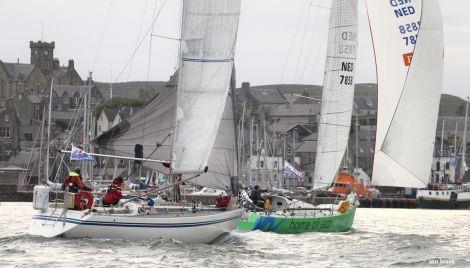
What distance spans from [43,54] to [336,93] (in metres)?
160

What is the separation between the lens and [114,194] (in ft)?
101

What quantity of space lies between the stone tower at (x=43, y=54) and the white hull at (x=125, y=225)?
167 metres

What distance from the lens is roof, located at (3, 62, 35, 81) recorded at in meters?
179

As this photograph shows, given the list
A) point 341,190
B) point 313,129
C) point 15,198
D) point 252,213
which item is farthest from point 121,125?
point 313,129

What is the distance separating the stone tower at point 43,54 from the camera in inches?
7707

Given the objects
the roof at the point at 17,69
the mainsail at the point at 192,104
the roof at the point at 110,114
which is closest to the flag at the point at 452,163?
the roof at the point at 110,114

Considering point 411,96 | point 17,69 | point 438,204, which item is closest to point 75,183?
point 411,96

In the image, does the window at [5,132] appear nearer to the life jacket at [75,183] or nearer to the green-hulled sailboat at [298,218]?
the green-hulled sailboat at [298,218]

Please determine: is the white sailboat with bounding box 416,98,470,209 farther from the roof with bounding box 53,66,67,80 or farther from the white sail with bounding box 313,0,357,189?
the roof with bounding box 53,66,67,80

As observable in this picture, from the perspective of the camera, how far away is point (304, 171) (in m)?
127

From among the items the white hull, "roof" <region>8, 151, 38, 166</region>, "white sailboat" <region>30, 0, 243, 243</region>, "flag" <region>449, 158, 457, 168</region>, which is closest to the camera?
the white hull

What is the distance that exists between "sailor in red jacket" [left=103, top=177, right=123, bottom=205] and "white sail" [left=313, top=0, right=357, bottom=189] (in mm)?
12831

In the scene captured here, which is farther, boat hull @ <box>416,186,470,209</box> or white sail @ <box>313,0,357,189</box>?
boat hull @ <box>416,186,470,209</box>

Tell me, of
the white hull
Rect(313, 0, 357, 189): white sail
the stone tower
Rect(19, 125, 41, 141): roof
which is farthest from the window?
the white hull
